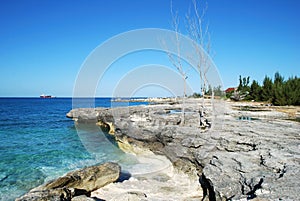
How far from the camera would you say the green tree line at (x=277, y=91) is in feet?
129

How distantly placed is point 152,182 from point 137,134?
6.17 metres

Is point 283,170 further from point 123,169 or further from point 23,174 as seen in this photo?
point 23,174

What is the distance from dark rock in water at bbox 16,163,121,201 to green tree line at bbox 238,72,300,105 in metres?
38.8

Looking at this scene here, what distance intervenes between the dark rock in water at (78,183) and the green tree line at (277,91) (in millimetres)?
38840

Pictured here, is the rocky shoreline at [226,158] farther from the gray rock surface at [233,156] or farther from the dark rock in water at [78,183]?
the dark rock in water at [78,183]

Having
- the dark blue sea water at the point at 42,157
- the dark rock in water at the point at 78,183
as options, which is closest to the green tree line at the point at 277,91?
the dark blue sea water at the point at 42,157

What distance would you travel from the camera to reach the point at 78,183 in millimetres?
8875

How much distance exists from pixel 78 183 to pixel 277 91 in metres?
42.5

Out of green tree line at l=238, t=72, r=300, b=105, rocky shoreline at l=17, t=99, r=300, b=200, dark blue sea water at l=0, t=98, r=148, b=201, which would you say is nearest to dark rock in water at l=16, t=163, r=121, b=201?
rocky shoreline at l=17, t=99, r=300, b=200

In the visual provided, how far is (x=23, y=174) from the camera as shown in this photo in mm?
11930

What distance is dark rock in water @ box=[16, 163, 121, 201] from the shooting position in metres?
7.11

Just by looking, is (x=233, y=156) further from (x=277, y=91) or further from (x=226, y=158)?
(x=277, y=91)

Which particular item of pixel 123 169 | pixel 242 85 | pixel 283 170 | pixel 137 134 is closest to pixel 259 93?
pixel 242 85

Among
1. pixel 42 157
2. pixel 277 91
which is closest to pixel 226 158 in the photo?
pixel 42 157
